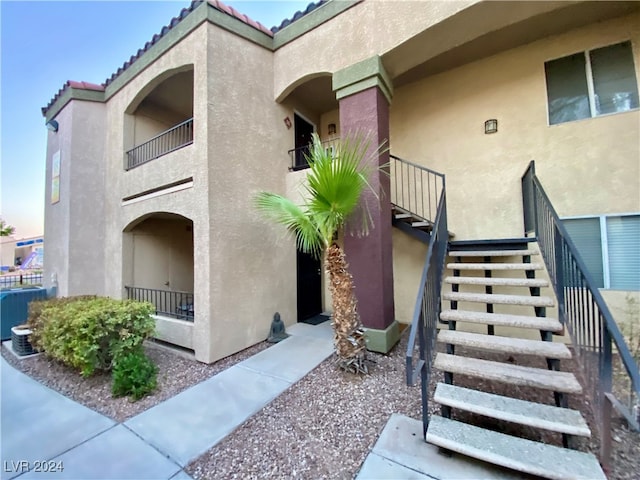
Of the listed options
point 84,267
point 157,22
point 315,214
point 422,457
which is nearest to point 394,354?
point 422,457

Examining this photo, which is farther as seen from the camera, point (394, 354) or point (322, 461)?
point (394, 354)

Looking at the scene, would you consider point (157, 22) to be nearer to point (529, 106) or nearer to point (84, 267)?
point (84, 267)

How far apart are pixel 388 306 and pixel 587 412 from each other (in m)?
2.61

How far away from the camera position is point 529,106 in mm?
5145

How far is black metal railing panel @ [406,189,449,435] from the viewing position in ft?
8.00

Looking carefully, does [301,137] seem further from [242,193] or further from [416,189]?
[416,189]

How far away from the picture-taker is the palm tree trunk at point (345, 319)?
392 cm

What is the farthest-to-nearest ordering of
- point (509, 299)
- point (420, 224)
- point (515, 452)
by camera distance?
point (420, 224), point (509, 299), point (515, 452)

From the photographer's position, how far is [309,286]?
7047 millimetres

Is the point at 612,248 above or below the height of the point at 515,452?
above

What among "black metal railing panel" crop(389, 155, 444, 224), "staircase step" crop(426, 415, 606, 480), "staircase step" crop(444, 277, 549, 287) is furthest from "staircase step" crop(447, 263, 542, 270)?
"staircase step" crop(426, 415, 606, 480)

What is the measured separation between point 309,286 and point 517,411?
5.07 meters

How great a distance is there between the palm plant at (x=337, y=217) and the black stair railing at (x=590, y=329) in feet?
7.79

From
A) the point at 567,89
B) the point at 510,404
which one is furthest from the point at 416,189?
the point at 510,404
